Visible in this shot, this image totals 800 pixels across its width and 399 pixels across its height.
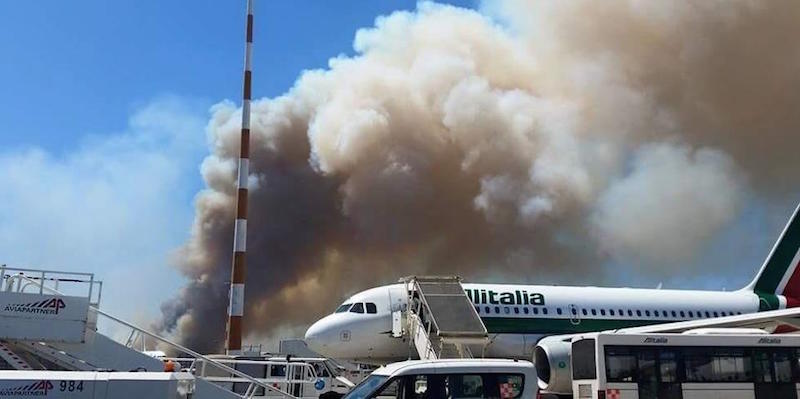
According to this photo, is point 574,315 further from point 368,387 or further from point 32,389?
point 32,389

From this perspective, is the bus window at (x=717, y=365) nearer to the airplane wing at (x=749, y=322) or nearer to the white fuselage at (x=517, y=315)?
the airplane wing at (x=749, y=322)

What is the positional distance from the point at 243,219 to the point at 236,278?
272 cm

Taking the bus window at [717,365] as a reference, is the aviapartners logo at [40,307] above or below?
above

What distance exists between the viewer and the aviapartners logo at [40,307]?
13.3 metres

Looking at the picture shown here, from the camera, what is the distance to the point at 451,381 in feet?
33.3

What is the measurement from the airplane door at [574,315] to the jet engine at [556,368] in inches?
213

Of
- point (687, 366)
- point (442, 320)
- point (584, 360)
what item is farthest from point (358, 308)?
point (687, 366)

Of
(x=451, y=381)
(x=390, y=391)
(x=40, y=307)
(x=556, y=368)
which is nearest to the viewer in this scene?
(x=390, y=391)

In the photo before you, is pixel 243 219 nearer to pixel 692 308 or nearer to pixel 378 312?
pixel 378 312

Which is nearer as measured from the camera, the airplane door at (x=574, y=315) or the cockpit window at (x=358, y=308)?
the cockpit window at (x=358, y=308)

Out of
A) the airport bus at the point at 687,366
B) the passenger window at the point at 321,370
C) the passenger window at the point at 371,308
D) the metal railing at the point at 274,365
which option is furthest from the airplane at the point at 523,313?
the airport bus at the point at 687,366

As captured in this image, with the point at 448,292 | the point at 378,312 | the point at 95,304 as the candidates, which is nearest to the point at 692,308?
the point at 448,292

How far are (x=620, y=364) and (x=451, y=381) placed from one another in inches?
226

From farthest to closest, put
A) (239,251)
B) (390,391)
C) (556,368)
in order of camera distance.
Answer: (239,251) → (556,368) → (390,391)
